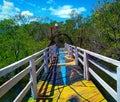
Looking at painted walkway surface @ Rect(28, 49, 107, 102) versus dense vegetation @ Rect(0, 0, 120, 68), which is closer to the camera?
A: painted walkway surface @ Rect(28, 49, 107, 102)

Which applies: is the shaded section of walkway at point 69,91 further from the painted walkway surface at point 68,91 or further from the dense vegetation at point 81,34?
the dense vegetation at point 81,34

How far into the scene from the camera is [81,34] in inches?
1393

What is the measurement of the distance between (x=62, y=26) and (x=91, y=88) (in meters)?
55.0

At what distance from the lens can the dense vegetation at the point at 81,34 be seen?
58.9 feet

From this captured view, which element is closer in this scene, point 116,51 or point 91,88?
point 91,88

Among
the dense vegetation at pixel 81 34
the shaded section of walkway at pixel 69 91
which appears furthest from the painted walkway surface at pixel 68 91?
the dense vegetation at pixel 81 34

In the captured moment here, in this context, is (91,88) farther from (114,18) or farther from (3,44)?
(3,44)

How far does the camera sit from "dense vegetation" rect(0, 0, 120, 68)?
1795 centimetres

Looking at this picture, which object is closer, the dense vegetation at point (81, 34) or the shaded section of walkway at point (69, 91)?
the shaded section of walkway at point (69, 91)

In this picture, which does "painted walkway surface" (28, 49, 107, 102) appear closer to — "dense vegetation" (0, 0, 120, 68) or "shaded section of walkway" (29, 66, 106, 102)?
"shaded section of walkway" (29, 66, 106, 102)

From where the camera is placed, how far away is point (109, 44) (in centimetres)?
1961

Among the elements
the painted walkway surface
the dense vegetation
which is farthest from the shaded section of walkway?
the dense vegetation

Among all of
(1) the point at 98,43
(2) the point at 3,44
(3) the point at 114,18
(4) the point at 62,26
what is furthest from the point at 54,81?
(4) the point at 62,26

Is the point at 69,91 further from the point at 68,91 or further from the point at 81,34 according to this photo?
the point at 81,34
